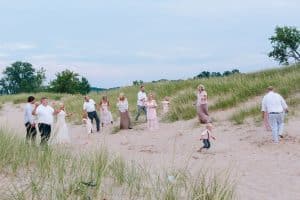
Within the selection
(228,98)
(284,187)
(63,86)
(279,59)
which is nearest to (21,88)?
(63,86)

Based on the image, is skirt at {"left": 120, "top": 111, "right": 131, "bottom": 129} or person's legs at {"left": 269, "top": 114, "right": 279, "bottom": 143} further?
skirt at {"left": 120, "top": 111, "right": 131, "bottom": 129}

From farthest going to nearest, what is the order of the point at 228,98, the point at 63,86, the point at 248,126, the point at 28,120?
the point at 63,86, the point at 228,98, the point at 248,126, the point at 28,120

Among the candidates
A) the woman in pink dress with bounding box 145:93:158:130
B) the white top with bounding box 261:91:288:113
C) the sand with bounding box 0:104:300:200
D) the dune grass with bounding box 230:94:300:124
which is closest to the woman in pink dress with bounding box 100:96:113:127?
the sand with bounding box 0:104:300:200

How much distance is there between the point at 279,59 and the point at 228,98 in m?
41.6

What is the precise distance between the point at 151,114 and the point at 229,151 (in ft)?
20.5

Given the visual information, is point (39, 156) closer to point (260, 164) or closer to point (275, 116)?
point (260, 164)

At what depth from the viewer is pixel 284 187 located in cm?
1051

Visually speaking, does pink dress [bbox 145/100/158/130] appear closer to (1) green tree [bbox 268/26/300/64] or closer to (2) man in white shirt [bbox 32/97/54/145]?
(2) man in white shirt [bbox 32/97/54/145]

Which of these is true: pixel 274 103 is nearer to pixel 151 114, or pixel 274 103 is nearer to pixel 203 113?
pixel 203 113

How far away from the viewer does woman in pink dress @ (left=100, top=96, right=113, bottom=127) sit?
945 inches

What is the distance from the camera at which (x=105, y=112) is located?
24.4 m

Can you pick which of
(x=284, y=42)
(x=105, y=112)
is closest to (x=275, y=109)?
(x=105, y=112)

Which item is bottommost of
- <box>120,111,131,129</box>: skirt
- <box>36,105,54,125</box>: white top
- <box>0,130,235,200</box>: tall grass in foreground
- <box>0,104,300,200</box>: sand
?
<box>0,104,300,200</box>: sand

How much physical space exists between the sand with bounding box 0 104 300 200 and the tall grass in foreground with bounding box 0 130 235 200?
0.65 metres
